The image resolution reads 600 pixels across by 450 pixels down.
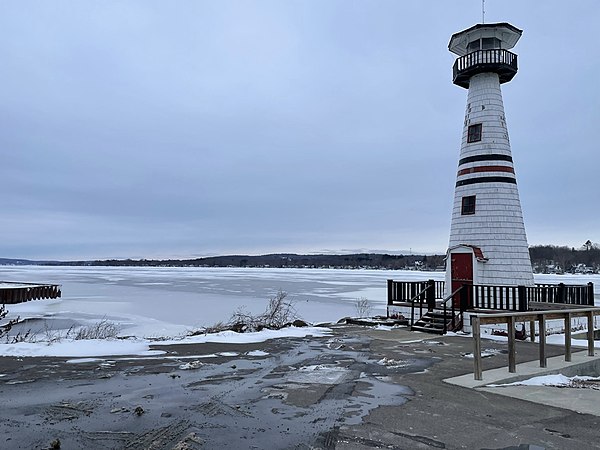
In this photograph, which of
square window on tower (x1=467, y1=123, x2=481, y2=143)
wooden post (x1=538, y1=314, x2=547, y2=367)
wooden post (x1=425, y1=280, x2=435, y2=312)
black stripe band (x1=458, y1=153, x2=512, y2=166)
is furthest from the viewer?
square window on tower (x1=467, y1=123, x2=481, y2=143)

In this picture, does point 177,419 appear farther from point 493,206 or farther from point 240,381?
point 493,206

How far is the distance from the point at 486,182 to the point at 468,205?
944 mm

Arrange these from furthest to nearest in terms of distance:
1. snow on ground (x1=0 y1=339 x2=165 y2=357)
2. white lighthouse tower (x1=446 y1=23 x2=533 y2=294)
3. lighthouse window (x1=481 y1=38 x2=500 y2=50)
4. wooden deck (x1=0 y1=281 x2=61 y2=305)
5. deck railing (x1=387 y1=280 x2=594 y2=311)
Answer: wooden deck (x1=0 y1=281 x2=61 y2=305) < lighthouse window (x1=481 y1=38 x2=500 y2=50) < white lighthouse tower (x1=446 y1=23 x2=533 y2=294) < deck railing (x1=387 y1=280 x2=594 y2=311) < snow on ground (x1=0 y1=339 x2=165 y2=357)

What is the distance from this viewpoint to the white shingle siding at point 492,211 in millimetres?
15695

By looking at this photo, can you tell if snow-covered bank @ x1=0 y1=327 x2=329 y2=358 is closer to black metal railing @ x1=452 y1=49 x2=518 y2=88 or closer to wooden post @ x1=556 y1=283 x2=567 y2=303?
wooden post @ x1=556 y1=283 x2=567 y2=303

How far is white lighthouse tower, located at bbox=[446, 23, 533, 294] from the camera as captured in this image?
51.7ft

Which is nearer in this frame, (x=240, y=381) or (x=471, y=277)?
(x=240, y=381)

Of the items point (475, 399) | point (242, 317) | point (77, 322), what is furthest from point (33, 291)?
point (475, 399)

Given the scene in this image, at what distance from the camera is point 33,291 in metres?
32.3

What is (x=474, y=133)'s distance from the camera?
16.8 m

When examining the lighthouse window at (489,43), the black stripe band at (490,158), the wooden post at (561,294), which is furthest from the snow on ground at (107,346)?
the lighthouse window at (489,43)

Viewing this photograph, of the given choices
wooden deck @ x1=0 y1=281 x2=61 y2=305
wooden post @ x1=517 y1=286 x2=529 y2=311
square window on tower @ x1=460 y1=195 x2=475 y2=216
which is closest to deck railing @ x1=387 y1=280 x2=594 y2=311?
wooden post @ x1=517 y1=286 x2=529 y2=311

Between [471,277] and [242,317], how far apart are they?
766cm

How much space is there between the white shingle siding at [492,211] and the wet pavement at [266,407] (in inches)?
281
